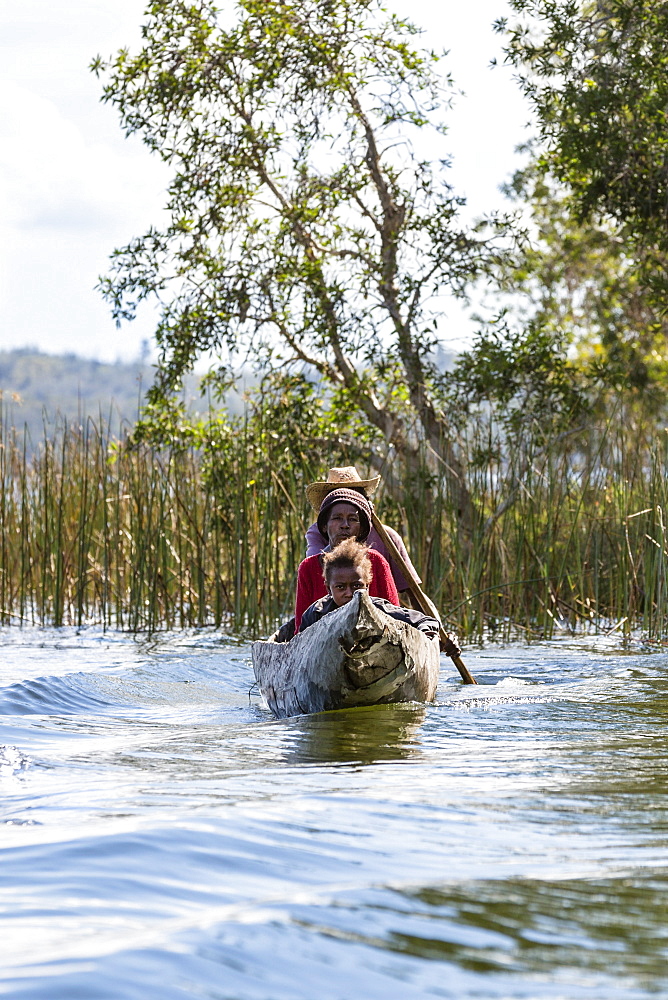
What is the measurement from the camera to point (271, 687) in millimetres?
5840

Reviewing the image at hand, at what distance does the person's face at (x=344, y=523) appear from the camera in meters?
6.01

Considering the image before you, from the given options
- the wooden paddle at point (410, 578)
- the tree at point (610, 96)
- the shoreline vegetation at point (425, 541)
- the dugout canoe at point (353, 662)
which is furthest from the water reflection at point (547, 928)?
the tree at point (610, 96)

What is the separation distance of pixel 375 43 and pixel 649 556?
628cm

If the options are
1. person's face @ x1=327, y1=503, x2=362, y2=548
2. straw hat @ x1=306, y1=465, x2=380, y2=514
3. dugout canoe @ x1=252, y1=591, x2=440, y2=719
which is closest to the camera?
dugout canoe @ x1=252, y1=591, x2=440, y2=719

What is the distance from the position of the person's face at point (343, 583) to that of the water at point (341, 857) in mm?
544

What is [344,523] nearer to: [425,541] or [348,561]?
[348,561]

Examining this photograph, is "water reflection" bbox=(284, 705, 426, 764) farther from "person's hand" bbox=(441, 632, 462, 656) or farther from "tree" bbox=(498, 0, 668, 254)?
"tree" bbox=(498, 0, 668, 254)

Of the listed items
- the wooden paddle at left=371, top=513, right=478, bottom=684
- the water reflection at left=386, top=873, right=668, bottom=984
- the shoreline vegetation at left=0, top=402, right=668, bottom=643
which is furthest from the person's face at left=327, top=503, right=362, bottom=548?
the water reflection at left=386, top=873, right=668, bottom=984

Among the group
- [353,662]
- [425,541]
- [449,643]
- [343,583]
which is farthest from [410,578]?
[425,541]

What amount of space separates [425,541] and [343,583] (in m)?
3.73

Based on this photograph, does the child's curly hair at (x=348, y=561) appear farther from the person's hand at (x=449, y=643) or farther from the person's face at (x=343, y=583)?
the person's hand at (x=449, y=643)

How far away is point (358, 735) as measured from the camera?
4.74 meters

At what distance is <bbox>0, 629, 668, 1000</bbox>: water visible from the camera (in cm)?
200

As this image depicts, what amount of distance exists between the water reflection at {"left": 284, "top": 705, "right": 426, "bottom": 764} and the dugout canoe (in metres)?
0.07
